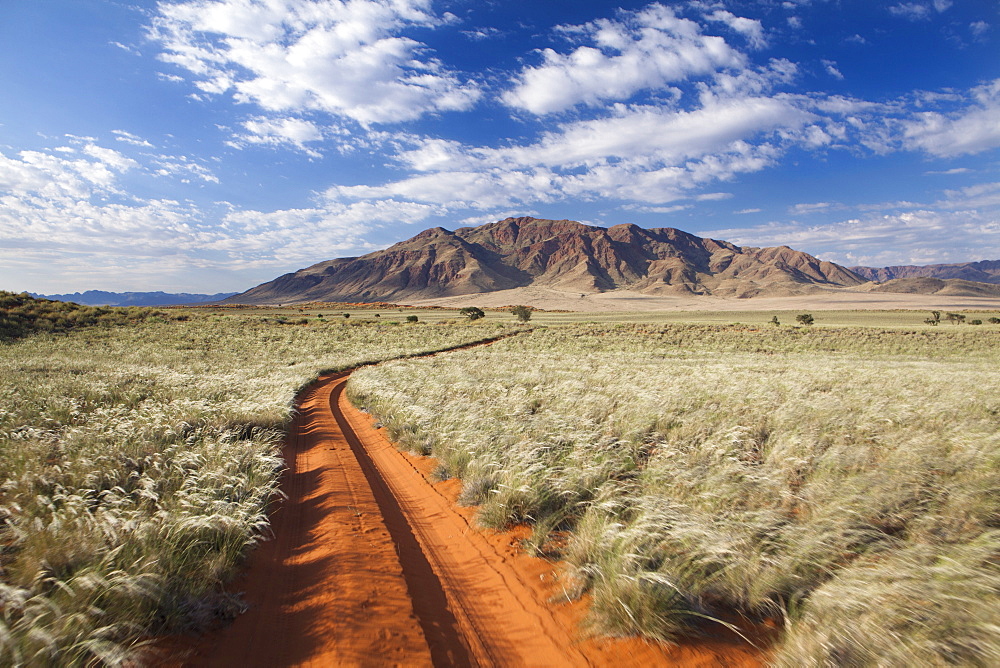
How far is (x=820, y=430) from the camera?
291 inches

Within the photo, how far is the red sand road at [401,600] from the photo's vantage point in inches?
120

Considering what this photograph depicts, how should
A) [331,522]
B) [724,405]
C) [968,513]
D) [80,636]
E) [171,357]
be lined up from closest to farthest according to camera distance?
1. [80,636]
2. [968,513]
3. [331,522]
4. [724,405]
5. [171,357]

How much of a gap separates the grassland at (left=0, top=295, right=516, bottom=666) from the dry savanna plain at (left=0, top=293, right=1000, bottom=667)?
3 centimetres

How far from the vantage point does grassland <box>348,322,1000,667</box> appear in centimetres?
286

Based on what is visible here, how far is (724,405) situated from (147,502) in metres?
10.3

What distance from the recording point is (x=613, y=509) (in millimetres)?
4773

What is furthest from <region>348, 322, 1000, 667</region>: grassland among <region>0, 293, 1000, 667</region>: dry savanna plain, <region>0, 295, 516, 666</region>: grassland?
<region>0, 295, 516, 666</region>: grassland

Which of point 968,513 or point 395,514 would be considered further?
point 395,514

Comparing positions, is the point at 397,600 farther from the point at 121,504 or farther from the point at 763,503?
the point at 763,503

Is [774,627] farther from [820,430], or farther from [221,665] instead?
[820,430]

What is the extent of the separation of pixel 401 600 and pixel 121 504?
3.67 m

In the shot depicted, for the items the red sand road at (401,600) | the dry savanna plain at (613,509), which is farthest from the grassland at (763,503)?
the red sand road at (401,600)

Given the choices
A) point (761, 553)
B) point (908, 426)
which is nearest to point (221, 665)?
point (761, 553)

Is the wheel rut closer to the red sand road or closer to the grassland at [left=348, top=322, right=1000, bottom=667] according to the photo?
the red sand road
